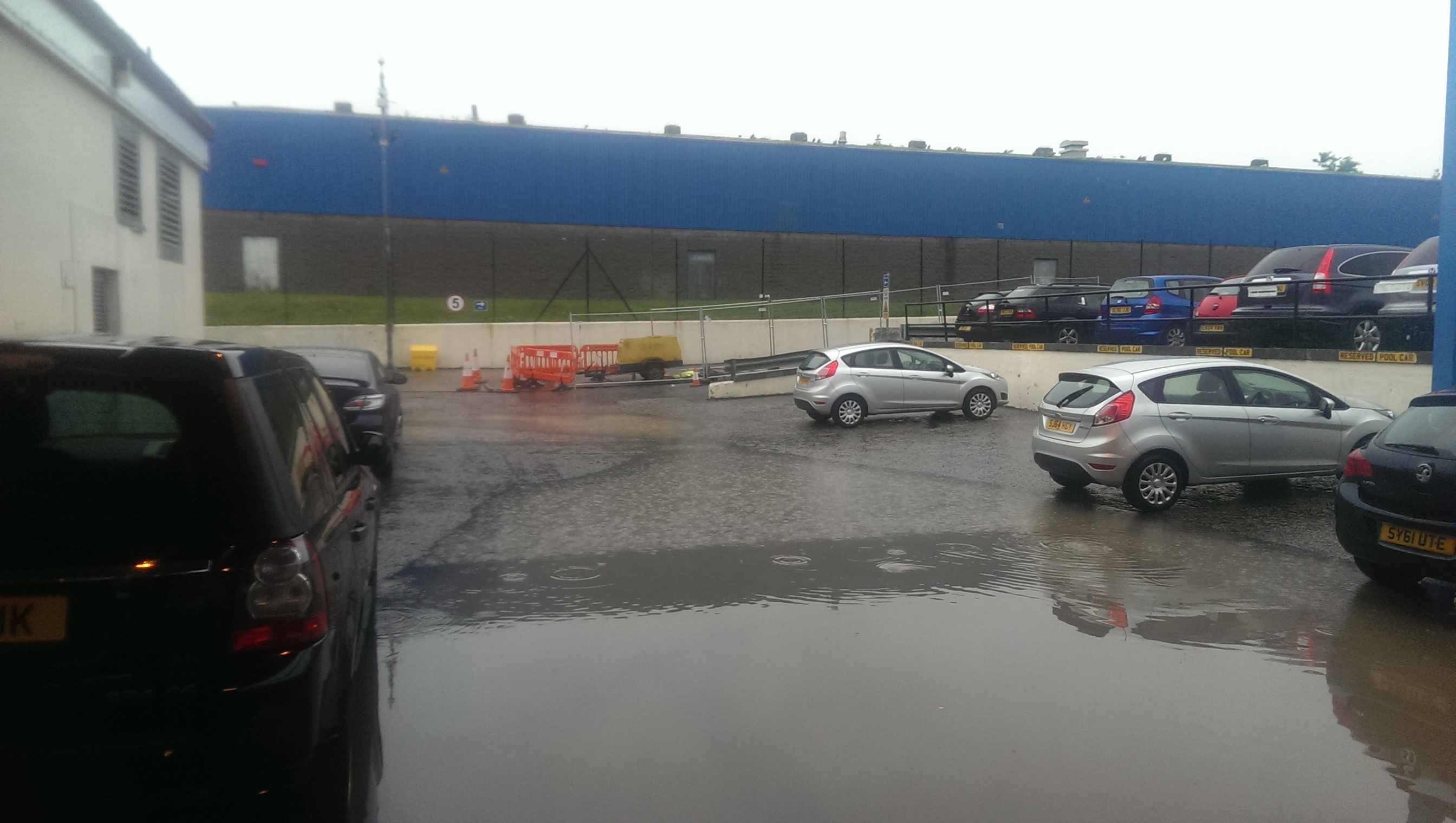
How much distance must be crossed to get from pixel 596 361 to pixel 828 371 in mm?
10925

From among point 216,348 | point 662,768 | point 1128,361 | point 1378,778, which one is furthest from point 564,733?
point 1128,361

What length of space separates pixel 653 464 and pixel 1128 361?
5.73 metres

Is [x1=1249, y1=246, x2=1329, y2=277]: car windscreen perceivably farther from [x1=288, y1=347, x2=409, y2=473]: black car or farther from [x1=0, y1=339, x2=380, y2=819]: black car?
[x1=0, y1=339, x2=380, y2=819]: black car

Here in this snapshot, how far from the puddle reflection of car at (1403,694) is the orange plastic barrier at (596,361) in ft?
69.8

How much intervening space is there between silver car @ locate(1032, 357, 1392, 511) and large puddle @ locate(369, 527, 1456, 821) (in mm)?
2212

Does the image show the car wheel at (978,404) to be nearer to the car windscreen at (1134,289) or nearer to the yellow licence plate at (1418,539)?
the car windscreen at (1134,289)

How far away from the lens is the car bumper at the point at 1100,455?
9.94 meters

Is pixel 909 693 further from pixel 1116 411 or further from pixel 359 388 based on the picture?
pixel 359 388

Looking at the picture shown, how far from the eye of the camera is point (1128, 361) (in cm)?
1088

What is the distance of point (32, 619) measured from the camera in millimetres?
2801

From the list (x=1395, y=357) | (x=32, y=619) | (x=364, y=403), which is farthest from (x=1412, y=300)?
(x=32, y=619)

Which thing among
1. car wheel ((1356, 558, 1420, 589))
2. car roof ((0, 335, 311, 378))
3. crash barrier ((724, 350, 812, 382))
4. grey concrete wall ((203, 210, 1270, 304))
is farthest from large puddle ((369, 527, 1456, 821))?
grey concrete wall ((203, 210, 1270, 304))

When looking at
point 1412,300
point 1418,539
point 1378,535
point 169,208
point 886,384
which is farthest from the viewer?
point 886,384

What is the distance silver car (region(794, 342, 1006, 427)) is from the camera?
17234 millimetres
